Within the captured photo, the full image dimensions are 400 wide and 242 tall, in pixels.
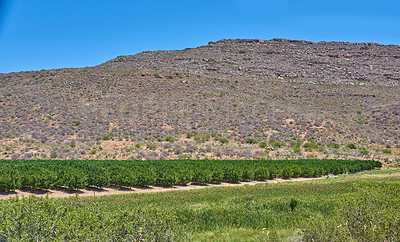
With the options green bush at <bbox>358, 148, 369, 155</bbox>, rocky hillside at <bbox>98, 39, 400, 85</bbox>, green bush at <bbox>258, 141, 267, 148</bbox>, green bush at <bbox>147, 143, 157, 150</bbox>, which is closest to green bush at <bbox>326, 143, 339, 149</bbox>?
green bush at <bbox>358, 148, 369, 155</bbox>

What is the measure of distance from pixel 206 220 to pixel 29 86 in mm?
72881

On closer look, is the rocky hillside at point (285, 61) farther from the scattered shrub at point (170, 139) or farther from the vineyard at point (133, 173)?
the vineyard at point (133, 173)

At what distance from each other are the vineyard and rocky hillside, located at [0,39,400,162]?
11.4 m

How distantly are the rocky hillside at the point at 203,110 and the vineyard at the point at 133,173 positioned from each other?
37.3ft

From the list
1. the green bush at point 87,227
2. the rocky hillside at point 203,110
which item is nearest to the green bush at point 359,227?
the green bush at point 87,227

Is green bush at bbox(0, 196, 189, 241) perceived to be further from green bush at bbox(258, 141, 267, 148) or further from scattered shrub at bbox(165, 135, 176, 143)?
green bush at bbox(258, 141, 267, 148)

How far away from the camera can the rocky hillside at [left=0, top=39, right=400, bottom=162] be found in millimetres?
47344

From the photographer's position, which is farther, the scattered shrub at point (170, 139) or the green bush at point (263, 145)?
the green bush at point (263, 145)

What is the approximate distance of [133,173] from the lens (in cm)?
2595

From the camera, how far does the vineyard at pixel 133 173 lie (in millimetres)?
22375

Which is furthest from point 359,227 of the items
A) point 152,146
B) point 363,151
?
point 363,151

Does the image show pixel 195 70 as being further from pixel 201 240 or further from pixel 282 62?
pixel 201 240

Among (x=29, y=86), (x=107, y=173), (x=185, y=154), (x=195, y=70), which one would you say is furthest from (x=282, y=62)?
(x=107, y=173)

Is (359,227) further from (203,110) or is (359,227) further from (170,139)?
(203,110)
